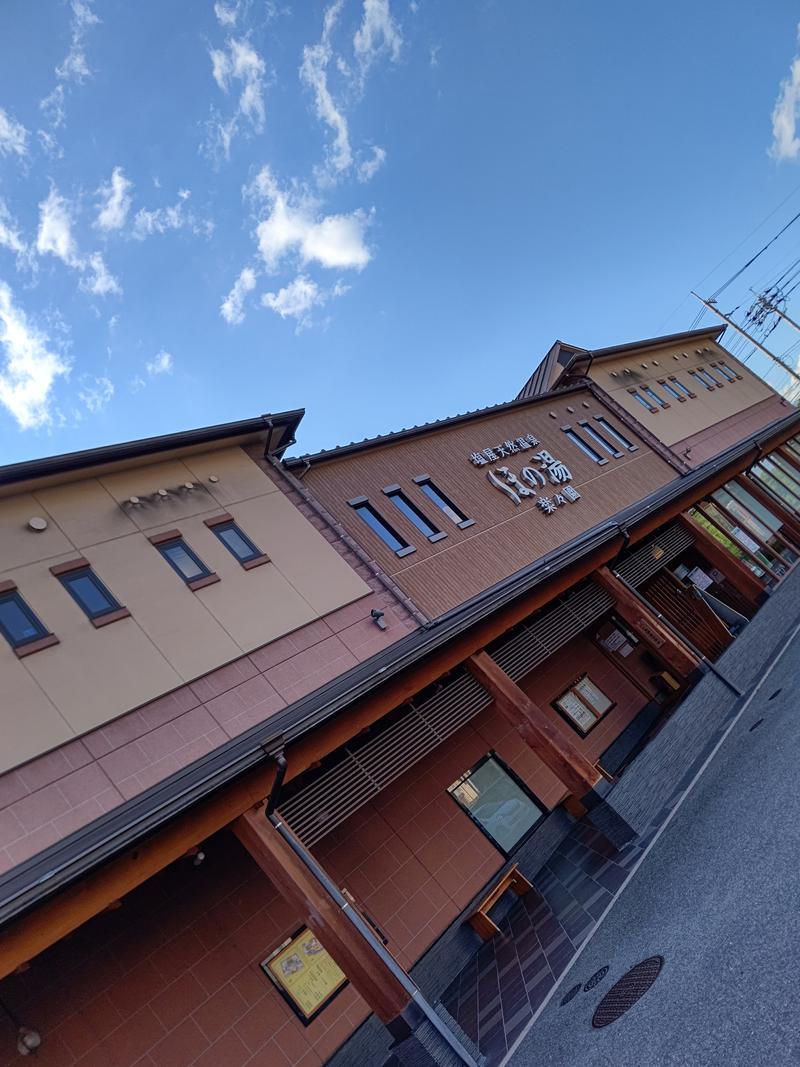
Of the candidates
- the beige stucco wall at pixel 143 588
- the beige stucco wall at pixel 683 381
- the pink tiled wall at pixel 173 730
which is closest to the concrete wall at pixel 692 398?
the beige stucco wall at pixel 683 381

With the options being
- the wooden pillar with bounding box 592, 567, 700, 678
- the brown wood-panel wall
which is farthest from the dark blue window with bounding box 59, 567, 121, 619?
the wooden pillar with bounding box 592, 567, 700, 678

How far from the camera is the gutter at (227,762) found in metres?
7.00

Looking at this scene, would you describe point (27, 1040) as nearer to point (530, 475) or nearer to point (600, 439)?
point (530, 475)

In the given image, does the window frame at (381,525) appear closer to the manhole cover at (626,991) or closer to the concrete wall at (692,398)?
the manhole cover at (626,991)

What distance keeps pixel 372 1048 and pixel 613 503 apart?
17.5m

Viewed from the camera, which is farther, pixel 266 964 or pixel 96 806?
→ pixel 266 964

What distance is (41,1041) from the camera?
807 centimetres

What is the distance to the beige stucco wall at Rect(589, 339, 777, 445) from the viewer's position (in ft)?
91.8

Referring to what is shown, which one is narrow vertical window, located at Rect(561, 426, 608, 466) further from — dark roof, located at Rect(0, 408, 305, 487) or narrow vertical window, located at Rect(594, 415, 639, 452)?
dark roof, located at Rect(0, 408, 305, 487)

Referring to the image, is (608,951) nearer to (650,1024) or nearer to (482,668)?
(650,1024)

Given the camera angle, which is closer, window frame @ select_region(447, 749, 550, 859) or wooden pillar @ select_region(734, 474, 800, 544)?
window frame @ select_region(447, 749, 550, 859)

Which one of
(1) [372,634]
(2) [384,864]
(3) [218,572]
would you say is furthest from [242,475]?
(2) [384,864]

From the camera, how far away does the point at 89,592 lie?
34.1ft

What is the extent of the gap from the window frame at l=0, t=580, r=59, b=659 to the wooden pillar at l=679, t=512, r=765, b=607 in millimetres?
19188
